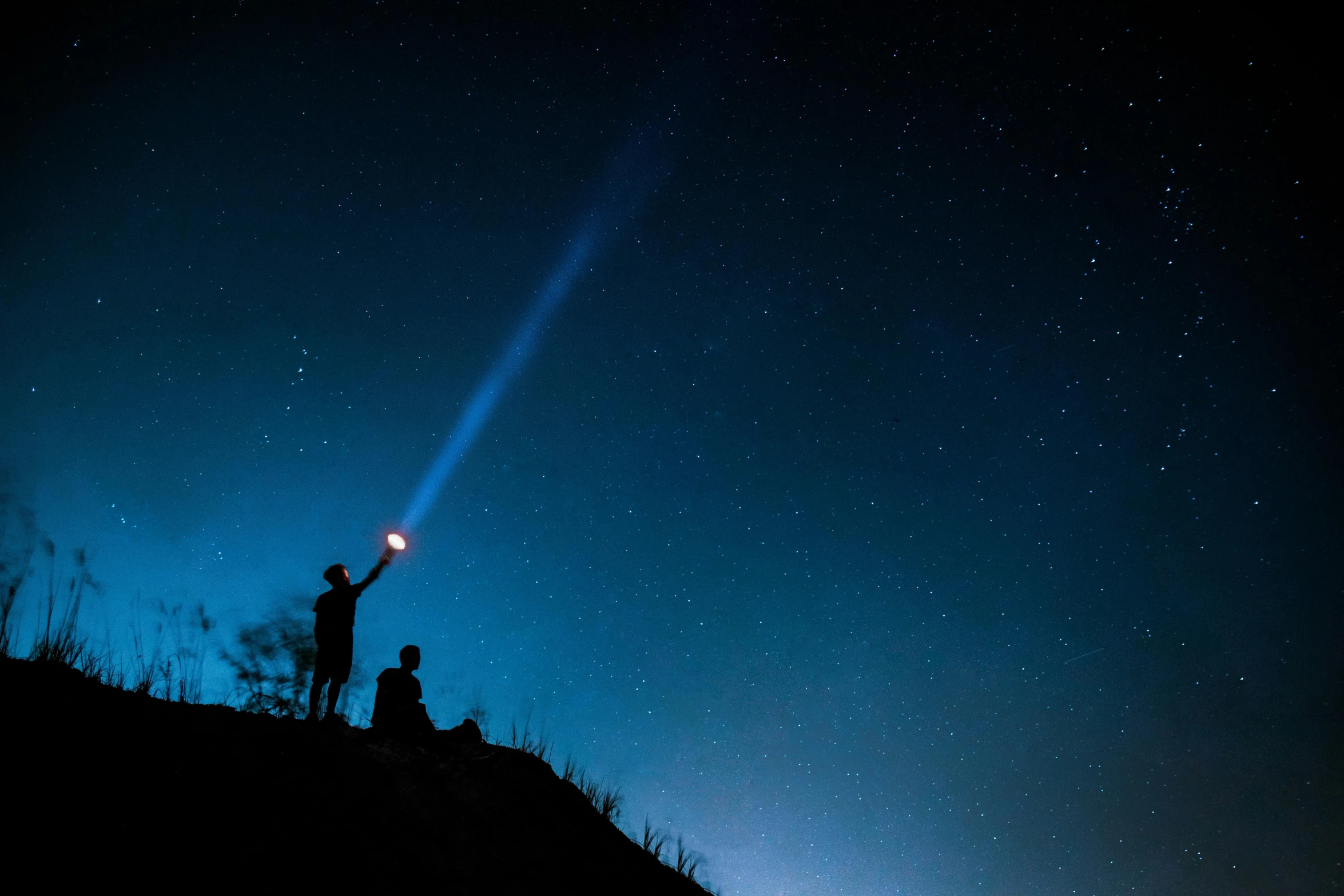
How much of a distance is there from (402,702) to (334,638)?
5.66 ft

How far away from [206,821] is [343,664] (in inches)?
98.5

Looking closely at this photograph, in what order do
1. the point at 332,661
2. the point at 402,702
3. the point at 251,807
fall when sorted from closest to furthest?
the point at 251,807 → the point at 332,661 → the point at 402,702

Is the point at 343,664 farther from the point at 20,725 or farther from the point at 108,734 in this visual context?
the point at 20,725

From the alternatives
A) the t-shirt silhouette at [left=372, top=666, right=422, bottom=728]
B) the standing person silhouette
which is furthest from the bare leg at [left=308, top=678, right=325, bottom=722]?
the t-shirt silhouette at [left=372, top=666, right=422, bottom=728]

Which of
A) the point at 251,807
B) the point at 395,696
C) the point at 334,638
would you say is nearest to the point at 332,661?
the point at 334,638

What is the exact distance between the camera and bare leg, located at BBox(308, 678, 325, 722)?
8.30 meters

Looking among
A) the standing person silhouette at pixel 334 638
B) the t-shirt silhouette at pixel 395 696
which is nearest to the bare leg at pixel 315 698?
the standing person silhouette at pixel 334 638

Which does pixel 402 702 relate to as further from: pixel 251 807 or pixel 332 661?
pixel 251 807

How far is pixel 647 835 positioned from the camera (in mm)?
10633

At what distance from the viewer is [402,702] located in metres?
9.50

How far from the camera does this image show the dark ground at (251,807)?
17.7 ft

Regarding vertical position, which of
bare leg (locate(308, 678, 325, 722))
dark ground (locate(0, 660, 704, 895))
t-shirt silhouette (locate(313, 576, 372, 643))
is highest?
t-shirt silhouette (locate(313, 576, 372, 643))

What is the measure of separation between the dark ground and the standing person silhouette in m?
0.47

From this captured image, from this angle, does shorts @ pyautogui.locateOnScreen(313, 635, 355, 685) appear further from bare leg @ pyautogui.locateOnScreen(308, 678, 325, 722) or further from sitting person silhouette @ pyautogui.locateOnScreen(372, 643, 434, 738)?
sitting person silhouette @ pyautogui.locateOnScreen(372, 643, 434, 738)
